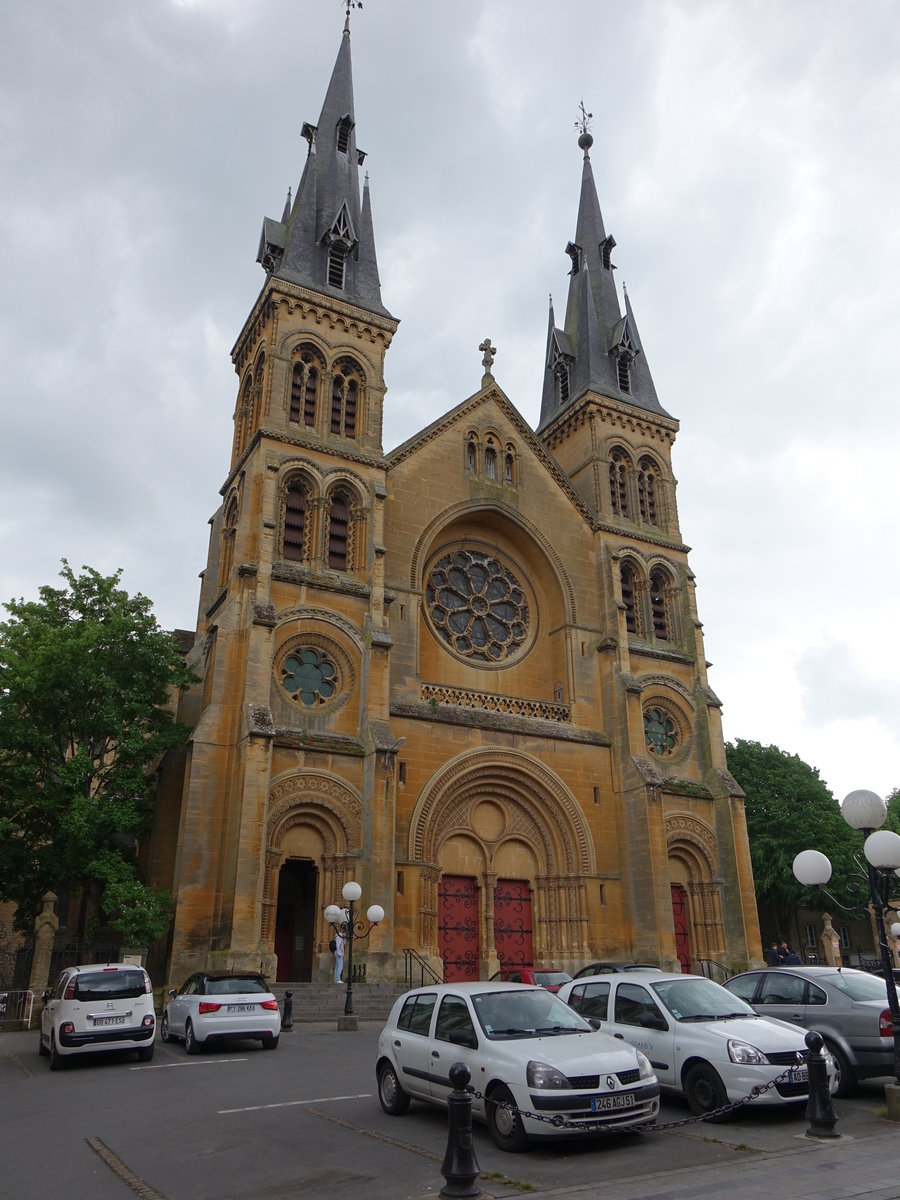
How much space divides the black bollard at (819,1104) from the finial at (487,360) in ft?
89.1

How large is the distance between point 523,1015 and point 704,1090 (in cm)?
208

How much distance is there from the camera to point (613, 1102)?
821 cm

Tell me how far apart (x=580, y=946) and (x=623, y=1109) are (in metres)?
19.6

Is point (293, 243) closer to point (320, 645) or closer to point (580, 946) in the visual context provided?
point (320, 645)

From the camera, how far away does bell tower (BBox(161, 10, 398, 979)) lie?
22.6m

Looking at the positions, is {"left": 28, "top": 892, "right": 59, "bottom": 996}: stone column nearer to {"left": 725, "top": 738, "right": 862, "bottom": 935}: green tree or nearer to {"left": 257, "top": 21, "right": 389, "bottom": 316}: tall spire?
{"left": 257, "top": 21, "right": 389, "bottom": 316}: tall spire

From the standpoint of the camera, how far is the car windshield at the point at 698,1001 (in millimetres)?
10234

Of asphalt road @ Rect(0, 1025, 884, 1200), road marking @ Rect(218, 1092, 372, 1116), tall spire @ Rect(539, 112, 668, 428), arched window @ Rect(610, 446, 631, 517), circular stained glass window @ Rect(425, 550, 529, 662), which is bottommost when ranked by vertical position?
asphalt road @ Rect(0, 1025, 884, 1200)

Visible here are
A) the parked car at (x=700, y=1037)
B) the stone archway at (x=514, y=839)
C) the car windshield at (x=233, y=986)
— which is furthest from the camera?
the stone archway at (x=514, y=839)

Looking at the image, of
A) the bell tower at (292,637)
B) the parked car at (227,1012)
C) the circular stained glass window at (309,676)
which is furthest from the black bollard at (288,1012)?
the circular stained glass window at (309,676)

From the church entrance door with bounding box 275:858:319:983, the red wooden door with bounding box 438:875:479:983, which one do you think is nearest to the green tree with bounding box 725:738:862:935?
the red wooden door with bounding box 438:875:479:983

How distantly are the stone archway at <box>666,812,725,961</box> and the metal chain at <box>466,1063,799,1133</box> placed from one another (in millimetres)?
20377

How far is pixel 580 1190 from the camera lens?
6980 millimetres

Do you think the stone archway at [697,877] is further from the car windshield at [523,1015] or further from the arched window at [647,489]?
the car windshield at [523,1015]
